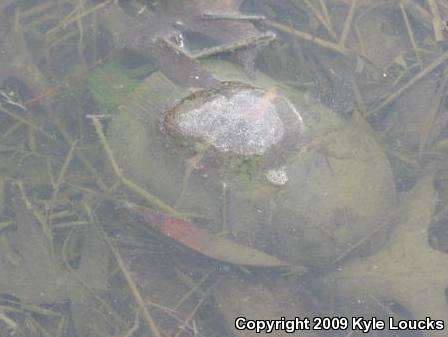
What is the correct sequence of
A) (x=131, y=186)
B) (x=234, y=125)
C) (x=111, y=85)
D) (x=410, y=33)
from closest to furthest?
(x=234, y=125)
(x=131, y=186)
(x=111, y=85)
(x=410, y=33)

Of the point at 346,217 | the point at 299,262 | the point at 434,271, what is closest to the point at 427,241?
the point at 434,271

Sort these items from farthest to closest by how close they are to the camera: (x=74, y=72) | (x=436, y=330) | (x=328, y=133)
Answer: (x=74, y=72), (x=328, y=133), (x=436, y=330)

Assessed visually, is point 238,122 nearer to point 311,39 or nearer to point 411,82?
point 311,39

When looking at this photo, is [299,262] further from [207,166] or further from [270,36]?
[270,36]

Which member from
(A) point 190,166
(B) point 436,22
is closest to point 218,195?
(A) point 190,166

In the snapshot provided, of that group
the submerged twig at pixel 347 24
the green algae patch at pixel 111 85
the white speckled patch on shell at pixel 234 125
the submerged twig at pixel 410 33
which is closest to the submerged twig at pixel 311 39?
the submerged twig at pixel 347 24
